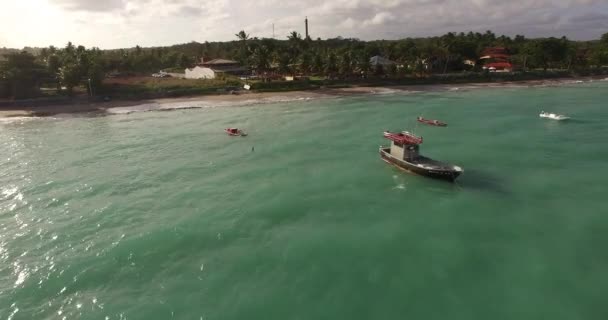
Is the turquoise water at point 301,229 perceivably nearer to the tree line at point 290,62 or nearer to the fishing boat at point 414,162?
the fishing boat at point 414,162

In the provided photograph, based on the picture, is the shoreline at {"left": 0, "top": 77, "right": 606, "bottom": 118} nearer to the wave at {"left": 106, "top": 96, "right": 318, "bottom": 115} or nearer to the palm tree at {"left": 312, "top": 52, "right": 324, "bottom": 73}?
the wave at {"left": 106, "top": 96, "right": 318, "bottom": 115}

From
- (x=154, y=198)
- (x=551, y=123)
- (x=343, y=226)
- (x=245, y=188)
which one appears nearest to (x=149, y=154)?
(x=154, y=198)

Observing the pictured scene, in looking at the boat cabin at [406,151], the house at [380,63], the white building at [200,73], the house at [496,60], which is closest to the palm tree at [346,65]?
the house at [380,63]

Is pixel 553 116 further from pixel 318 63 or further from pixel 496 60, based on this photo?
pixel 496 60

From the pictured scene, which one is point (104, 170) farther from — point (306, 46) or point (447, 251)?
point (306, 46)

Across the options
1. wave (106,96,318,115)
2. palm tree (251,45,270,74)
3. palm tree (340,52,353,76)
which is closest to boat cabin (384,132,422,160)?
wave (106,96,318,115)

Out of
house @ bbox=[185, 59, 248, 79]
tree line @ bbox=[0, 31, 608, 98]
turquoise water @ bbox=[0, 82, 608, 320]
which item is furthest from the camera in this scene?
house @ bbox=[185, 59, 248, 79]
